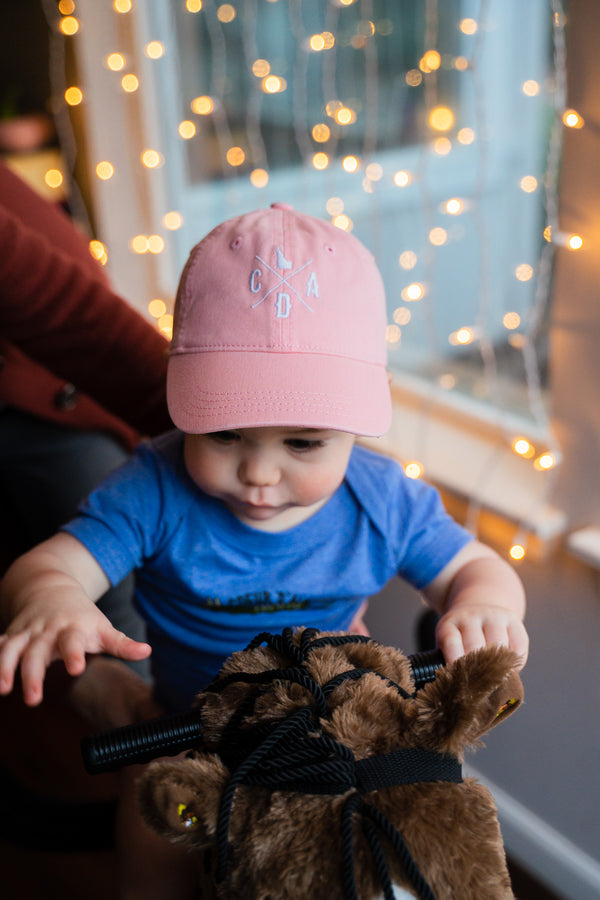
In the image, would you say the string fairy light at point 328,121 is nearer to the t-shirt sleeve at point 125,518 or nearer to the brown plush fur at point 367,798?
the t-shirt sleeve at point 125,518

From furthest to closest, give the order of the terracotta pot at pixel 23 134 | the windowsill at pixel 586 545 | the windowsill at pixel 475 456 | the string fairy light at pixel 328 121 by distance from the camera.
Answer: the terracotta pot at pixel 23 134 < the string fairy light at pixel 328 121 < the windowsill at pixel 475 456 < the windowsill at pixel 586 545

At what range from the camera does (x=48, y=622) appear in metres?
0.59

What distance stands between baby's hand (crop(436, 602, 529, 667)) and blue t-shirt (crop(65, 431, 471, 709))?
11cm

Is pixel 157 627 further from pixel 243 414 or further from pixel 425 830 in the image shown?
pixel 425 830

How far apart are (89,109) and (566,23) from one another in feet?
4.33

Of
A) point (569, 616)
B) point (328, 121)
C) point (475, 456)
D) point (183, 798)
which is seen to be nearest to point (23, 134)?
point (328, 121)

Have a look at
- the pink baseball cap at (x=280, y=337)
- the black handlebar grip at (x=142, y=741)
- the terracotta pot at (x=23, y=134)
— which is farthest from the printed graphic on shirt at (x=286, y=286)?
the terracotta pot at (x=23, y=134)

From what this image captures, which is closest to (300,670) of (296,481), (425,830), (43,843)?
(425,830)

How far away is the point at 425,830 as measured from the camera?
433mm

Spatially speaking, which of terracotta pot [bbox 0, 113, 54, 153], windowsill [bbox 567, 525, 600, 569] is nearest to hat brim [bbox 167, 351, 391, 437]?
windowsill [bbox 567, 525, 600, 569]

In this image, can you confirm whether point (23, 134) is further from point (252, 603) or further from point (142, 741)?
point (142, 741)

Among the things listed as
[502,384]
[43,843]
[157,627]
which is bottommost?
[43,843]

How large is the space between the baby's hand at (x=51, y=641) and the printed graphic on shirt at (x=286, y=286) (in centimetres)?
28

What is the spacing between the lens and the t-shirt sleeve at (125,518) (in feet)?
2.41
